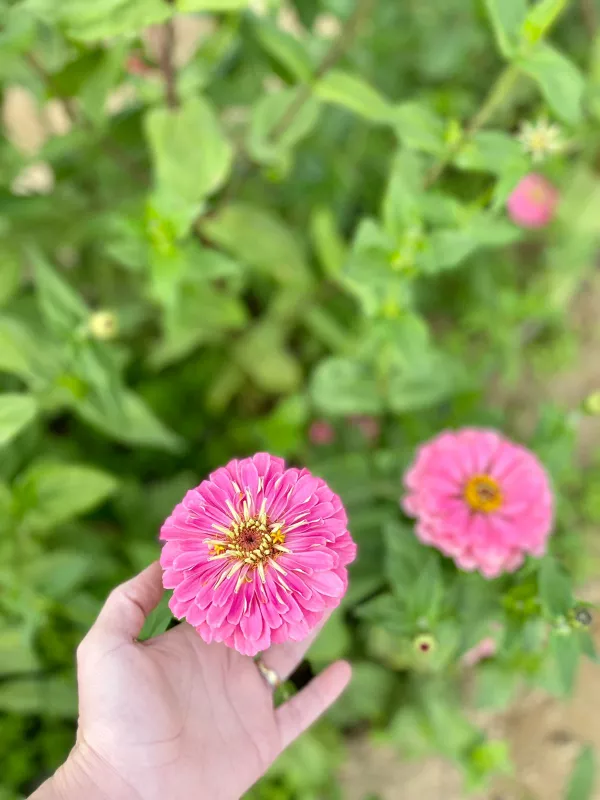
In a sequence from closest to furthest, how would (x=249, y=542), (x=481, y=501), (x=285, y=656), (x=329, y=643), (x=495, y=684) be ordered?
(x=249, y=542) → (x=285, y=656) → (x=481, y=501) → (x=329, y=643) → (x=495, y=684)

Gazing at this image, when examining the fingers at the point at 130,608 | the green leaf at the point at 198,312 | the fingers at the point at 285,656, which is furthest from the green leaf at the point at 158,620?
the green leaf at the point at 198,312

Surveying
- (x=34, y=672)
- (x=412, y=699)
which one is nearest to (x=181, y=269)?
(x=34, y=672)

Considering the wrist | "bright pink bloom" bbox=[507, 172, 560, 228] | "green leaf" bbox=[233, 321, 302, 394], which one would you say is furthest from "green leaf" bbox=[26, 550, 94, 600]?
"bright pink bloom" bbox=[507, 172, 560, 228]

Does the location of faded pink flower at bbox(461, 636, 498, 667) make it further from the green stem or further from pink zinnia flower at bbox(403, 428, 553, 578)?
the green stem

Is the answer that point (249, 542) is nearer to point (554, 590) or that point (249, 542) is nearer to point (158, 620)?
point (158, 620)

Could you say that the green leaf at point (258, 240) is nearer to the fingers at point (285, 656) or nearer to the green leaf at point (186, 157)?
the green leaf at point (186, 157)

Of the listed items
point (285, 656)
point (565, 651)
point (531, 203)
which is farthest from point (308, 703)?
point (531, 203)
